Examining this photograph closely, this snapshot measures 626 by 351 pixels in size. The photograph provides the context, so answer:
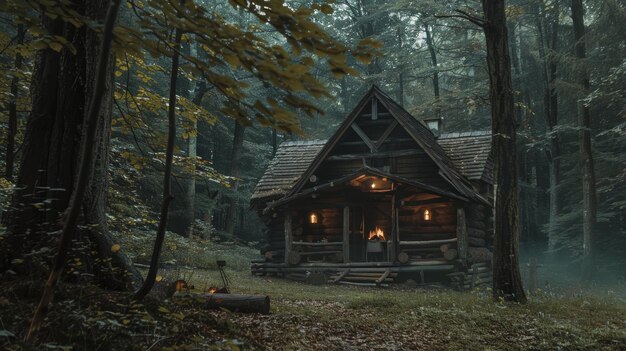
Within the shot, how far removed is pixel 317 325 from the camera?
290 inches

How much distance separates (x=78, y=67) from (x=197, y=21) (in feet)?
9.72

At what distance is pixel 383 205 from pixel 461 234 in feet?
16.6

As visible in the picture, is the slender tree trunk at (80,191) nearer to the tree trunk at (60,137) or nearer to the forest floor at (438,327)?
the tree trunk at (60,137)

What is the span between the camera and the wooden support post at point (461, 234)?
18.5 meters

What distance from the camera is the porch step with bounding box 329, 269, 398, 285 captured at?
18266 millimetres

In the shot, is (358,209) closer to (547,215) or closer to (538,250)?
(538,250)

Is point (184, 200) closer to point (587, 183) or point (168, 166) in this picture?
point (587, 183)

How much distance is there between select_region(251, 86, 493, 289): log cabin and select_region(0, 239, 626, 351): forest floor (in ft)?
26.6

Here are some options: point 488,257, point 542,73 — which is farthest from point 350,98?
point 488,257

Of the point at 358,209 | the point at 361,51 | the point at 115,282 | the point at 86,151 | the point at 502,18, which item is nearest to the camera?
the point at 86,151

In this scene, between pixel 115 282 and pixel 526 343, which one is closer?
pixel 115 282

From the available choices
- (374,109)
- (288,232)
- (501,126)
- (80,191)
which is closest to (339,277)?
(288,232)

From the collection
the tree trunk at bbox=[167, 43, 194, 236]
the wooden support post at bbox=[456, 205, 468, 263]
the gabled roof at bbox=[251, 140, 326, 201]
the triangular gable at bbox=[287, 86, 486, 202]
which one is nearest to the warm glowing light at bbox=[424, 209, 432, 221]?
the triangular gable at bbox=[287, 86, 486, 202]

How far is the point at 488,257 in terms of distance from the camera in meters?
21.5
